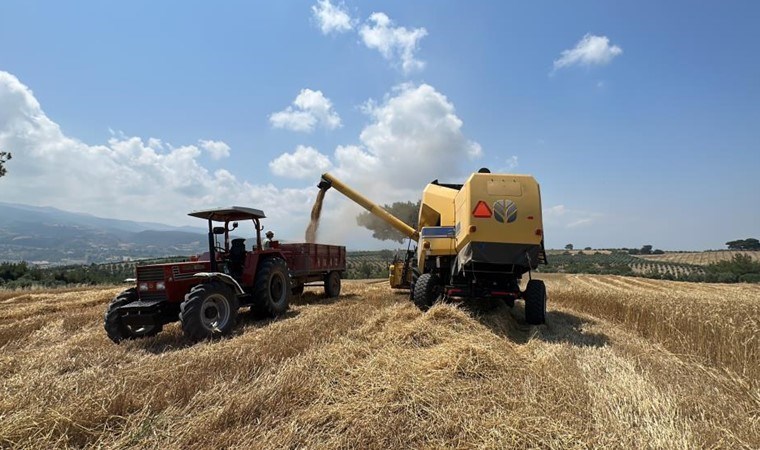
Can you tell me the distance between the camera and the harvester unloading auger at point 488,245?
7.50 metres

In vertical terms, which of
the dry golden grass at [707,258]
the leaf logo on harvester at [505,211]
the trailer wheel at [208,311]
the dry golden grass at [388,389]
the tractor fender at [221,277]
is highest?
the leaf logo on harvester at [505,211]

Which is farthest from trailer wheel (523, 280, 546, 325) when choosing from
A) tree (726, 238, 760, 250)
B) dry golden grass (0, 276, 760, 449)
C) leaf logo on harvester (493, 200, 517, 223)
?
tree (726, 238, 760, 250)

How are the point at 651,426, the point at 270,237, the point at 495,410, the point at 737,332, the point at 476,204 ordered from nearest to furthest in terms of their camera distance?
the point at 651,426 → the point at 495,410 → the point at 737,332 → the point at 476,204 → the point at 270,237

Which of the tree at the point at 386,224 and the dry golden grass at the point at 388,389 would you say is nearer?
the dry golden grass at the point at 388,389

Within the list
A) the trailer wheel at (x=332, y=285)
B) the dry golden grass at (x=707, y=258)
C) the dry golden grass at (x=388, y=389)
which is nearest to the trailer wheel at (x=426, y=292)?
the dry golden grass at (x=388, y=389)

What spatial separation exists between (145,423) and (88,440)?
37cm

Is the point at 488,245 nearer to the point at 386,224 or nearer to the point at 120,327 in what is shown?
the point at 120,327

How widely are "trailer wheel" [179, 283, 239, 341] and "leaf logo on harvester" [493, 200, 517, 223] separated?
4898 mm

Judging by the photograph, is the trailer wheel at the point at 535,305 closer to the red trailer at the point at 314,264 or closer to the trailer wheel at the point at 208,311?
the trailer wheel at the point at 208,311

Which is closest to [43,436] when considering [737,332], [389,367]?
[389,367]

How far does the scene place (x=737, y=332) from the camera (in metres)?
5.46

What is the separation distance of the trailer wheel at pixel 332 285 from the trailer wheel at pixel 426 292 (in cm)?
461

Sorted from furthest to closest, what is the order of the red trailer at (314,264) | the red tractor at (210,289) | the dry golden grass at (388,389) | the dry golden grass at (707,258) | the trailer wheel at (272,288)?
the dry golden grass at (707,258) → the red trailer at (314,264) → the trailer wheel at (272,288) → the red tractor at (210,289) → the dry golden grass at (388,389)

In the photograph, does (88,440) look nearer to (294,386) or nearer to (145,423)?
(145,423)
